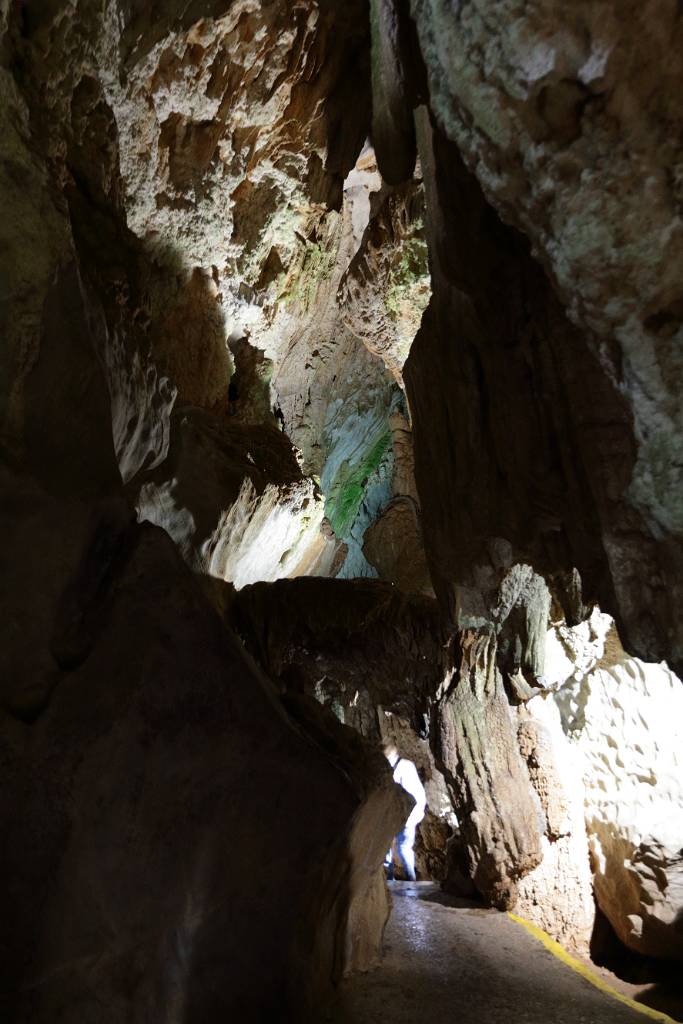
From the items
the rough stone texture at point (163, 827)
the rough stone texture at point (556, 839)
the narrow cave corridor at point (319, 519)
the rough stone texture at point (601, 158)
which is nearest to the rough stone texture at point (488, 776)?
the narrow cave corridor at point (319, 519)

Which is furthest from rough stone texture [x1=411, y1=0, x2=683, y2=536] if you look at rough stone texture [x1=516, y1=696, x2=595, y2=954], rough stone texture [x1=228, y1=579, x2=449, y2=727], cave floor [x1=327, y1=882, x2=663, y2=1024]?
rough stone texture [x1=516, y1=696, x2=595, y2=954]

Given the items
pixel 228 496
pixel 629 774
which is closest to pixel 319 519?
pixel 228 496

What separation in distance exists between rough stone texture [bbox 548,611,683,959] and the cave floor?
1468 millimetres

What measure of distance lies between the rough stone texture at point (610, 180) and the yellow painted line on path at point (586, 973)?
3328 millimetres

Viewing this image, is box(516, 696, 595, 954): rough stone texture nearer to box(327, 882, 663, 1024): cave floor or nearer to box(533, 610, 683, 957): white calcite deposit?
box(533, 610, 683, 957): white calcite deposit

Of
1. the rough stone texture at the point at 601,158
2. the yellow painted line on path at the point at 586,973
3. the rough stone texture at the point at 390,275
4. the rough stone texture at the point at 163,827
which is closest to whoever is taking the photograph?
the rough stone texture at the point at 601,158

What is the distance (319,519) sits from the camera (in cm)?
785

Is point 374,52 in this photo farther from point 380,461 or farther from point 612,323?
point 380,461

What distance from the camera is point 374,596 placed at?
7.26 metres

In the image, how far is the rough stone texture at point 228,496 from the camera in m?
5.67

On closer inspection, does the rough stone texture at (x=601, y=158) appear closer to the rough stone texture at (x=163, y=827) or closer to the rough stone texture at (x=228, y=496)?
the rough stone texture at (x=163, y=827)

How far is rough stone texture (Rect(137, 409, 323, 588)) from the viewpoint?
223 inches

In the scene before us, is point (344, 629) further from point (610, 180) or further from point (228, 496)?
point (610, 180)

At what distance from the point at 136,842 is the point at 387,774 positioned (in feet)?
5.44
